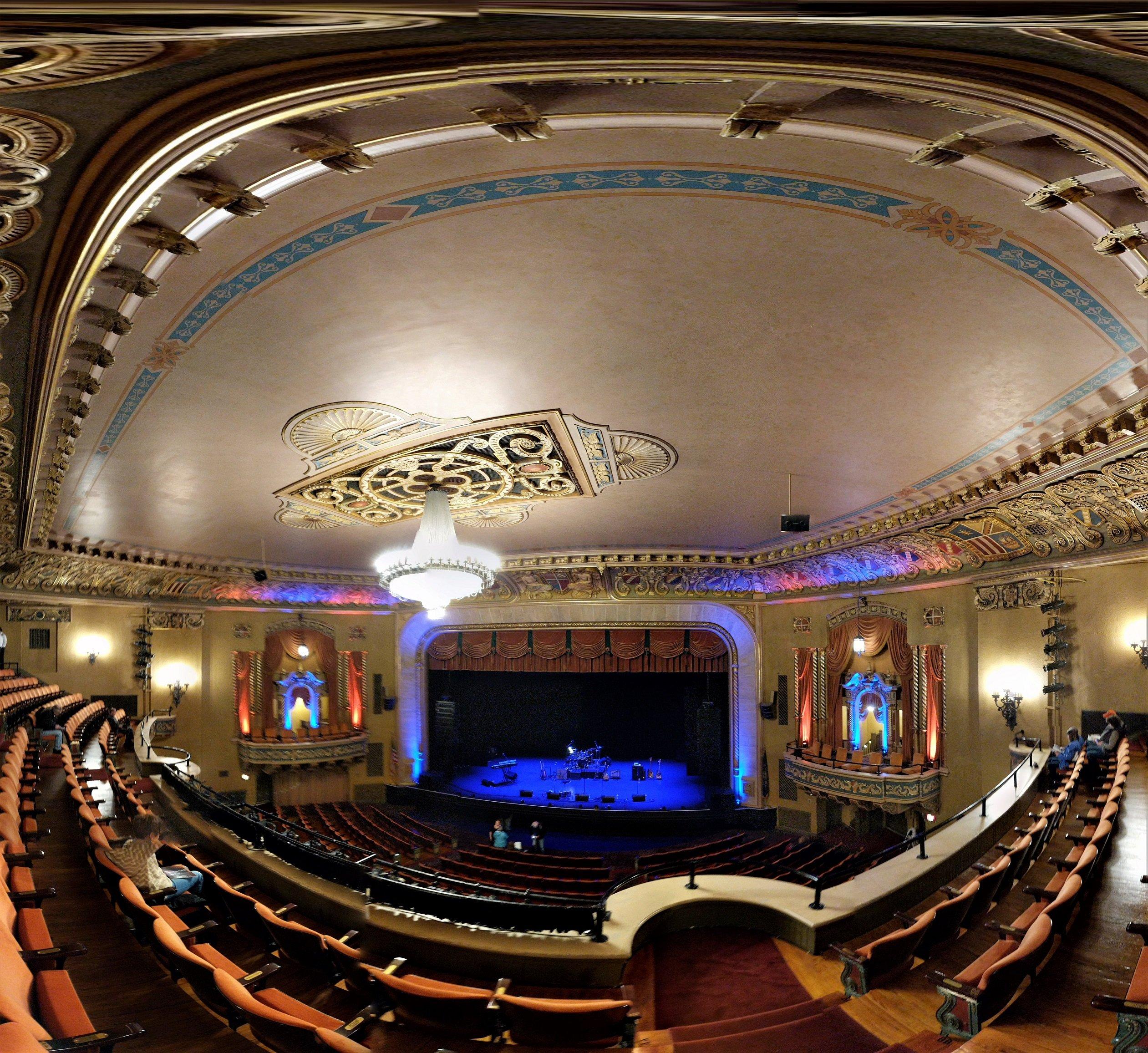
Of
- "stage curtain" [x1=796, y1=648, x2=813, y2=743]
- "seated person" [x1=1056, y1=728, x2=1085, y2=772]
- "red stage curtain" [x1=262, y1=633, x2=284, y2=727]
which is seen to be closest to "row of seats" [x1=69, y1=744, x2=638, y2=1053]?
"seated person" [x1=1056, y1=728, x2=1085, y2=772]

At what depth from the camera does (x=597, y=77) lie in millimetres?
2328

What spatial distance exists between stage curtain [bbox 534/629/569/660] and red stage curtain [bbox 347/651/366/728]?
17.4 ft

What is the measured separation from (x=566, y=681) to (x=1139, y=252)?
19740 millimetres

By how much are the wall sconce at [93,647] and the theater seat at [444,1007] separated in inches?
598

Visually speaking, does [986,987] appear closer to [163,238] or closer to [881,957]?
[881,957]

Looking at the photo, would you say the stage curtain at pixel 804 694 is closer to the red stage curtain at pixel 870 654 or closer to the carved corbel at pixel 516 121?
the red stage curtain at pixel 870 654

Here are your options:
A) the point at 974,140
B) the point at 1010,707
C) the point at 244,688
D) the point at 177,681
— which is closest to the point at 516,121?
the point at 974,140

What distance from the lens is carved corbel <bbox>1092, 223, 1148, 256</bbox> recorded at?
10.8ft

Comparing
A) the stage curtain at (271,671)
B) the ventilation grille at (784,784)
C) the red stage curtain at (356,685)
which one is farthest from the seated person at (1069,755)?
the stage curtain at (271,671)

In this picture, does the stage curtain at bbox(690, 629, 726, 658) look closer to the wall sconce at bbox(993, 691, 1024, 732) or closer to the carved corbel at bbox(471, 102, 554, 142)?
the wall sconce at bbox(993, 691, 1024, 732)

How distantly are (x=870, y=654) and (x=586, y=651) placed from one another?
7418 mm

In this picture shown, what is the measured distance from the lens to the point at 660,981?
629 cm

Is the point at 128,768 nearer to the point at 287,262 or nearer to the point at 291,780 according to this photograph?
the point at 291,780

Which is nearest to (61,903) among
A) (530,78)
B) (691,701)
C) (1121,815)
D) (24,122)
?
(24,122)
